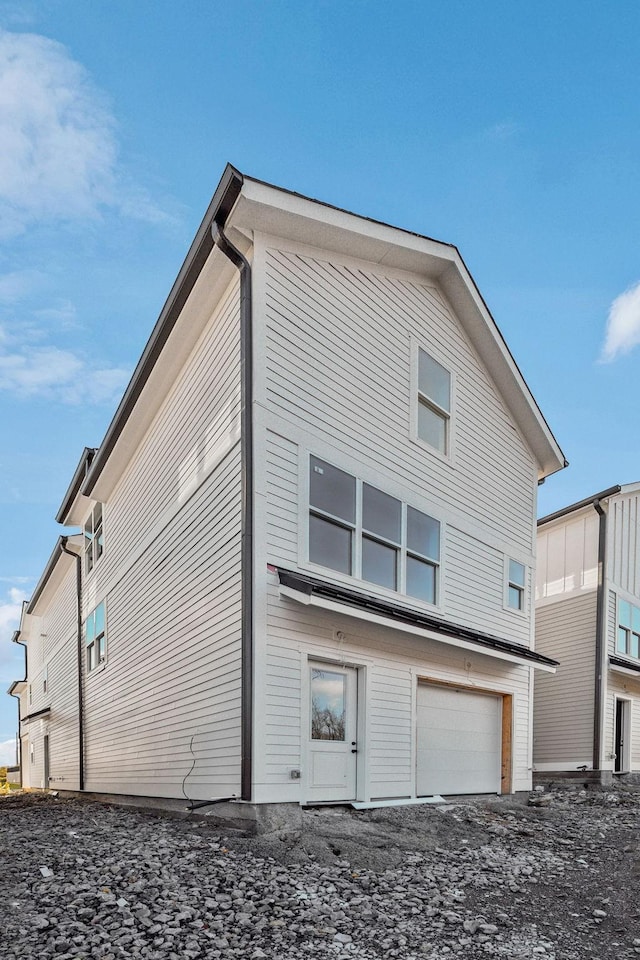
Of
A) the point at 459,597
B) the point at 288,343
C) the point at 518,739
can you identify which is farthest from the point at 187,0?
the point at 518,739

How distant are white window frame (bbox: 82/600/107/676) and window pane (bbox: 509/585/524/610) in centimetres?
878

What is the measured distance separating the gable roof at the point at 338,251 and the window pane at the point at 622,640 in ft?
21.2

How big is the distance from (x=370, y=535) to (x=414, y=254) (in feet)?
15.5

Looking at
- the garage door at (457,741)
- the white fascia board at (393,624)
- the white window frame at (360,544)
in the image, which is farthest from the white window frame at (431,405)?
the garage door at (457,741)

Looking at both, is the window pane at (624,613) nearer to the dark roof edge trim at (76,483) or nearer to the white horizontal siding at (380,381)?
the white horizontal siding at (380,381)

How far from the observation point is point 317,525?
8820 millimetres

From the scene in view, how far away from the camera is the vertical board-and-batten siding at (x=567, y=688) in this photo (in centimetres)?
1814

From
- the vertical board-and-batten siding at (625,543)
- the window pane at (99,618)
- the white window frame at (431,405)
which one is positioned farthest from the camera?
the vertical board-and-batten siding at (625,543)

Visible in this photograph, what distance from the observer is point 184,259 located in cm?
920

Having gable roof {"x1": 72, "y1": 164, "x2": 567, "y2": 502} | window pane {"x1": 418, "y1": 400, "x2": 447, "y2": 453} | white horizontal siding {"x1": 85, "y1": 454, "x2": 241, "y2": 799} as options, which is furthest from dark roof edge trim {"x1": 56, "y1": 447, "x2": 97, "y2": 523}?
window pane {"x1": 418, "y1": 400, "x2": 447, "y2": 453}

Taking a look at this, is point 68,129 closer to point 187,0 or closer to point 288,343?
point 187,0

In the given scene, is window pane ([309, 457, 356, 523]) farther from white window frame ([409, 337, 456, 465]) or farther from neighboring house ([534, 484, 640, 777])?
neighboring house ([534, 484, 640, 777])

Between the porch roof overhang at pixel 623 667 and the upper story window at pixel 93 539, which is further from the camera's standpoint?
the porch roof overhang at pixel 623 667

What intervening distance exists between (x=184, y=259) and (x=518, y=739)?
1031 centimetres
